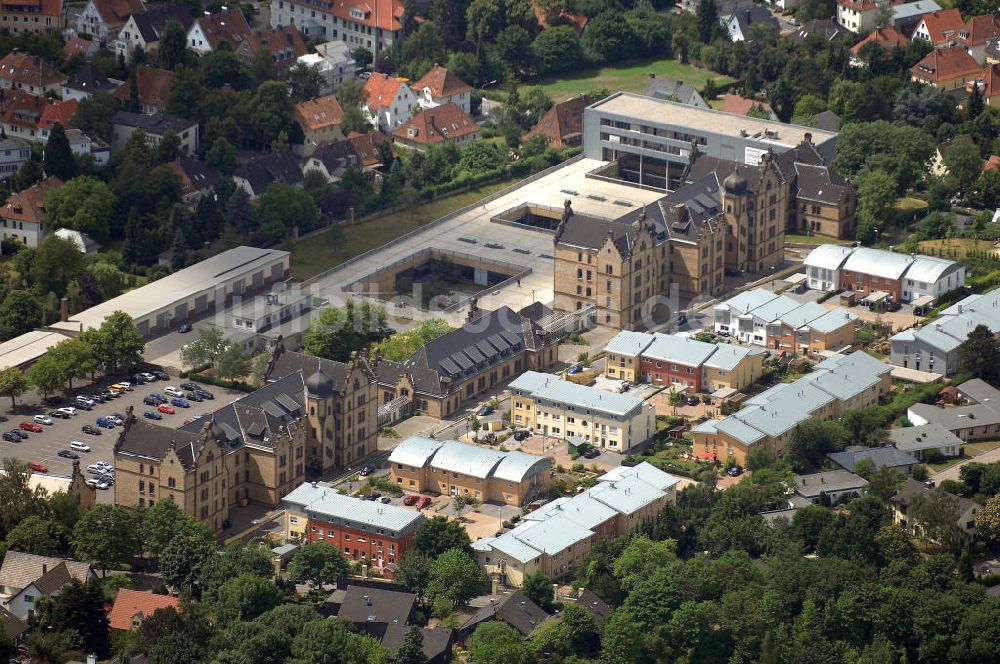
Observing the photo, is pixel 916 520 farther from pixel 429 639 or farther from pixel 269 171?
pixel 269 171

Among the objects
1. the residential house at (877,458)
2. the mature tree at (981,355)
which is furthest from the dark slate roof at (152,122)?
the residential house at (877,458)

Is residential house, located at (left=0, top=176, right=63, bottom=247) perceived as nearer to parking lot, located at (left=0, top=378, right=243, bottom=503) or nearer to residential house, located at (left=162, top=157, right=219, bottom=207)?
residential house, located at (left=162, top=157, right=219, bottom=207)

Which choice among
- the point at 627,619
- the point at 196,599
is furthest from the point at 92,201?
the point at 627,619

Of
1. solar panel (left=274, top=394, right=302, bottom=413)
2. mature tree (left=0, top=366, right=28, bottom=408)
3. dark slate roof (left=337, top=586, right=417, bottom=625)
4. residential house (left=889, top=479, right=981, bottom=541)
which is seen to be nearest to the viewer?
dark slate roof (left=337, top=586, right=417, bottom=625)

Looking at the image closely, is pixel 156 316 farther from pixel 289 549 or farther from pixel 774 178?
pixel 774 178

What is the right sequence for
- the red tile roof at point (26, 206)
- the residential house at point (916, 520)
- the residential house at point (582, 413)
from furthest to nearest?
the red tile roof at point (26, 206)
the residential house at point (582, 413)
the residential house at point (916, 520)

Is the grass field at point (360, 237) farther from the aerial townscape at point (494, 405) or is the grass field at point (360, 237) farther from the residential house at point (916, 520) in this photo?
the residential house at point (916, 520)

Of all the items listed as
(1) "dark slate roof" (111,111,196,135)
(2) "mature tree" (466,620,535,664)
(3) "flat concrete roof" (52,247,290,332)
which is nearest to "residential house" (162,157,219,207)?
(1) "dark slate roof" (111,111,196,135)

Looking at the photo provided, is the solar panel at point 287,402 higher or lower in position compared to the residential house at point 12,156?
lower
